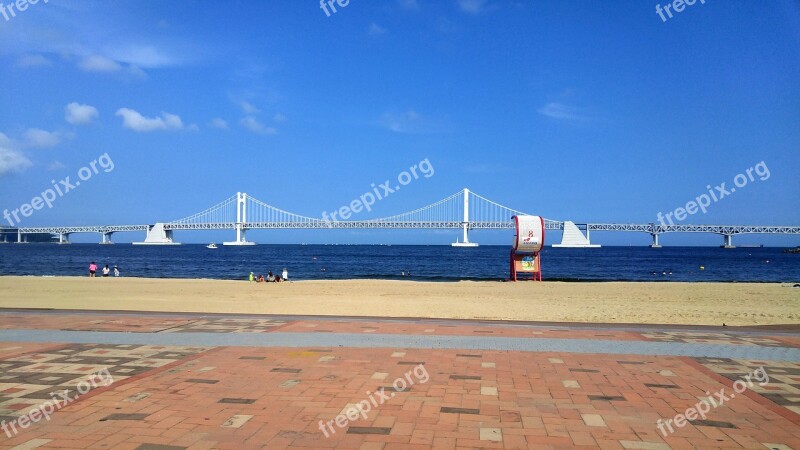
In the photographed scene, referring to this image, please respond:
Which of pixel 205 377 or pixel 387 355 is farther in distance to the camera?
pixel 387 355

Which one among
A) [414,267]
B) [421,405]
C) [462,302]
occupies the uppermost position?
[421,405]

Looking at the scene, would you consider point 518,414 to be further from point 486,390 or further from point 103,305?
point 103,305

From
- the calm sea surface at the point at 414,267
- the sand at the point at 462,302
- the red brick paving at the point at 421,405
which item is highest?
the red brick paving at the point at 421,405

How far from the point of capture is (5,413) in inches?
165

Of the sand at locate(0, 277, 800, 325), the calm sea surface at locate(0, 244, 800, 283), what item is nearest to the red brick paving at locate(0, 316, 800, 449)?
the sand at locate(0, 277, 800, 325)

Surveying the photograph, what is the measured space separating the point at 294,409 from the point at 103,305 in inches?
428

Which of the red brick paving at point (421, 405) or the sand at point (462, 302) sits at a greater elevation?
the red brick paving at point (421, 405)

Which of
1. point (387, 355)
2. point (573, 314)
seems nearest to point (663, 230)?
point (573, 314)

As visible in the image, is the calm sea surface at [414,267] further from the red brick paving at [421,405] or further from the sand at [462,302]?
the red brick paving at [421,405]

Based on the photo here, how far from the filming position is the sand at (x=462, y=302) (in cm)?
1162

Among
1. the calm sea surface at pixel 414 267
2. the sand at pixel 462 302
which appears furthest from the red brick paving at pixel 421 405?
the calm sea surface at pixel 414 267

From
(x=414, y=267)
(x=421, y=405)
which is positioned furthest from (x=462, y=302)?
(x=414, y=267)

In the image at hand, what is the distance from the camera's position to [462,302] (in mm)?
14617

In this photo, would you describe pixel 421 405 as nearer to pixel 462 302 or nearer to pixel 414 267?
pixel 462 302
